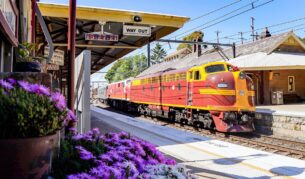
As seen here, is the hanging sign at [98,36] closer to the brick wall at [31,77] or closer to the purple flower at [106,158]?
the brick wall at [31,77]

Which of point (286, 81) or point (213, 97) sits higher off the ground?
point (286, 81)

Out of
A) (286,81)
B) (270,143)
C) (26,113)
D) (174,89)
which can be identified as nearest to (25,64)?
(26,113)

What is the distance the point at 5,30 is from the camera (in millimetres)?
3543

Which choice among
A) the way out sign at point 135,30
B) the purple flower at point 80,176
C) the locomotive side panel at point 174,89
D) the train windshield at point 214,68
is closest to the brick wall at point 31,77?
the purple flower at point 80,176

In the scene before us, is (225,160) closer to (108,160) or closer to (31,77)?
(108,160)

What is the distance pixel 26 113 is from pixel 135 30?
7125mm

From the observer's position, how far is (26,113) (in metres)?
1.68

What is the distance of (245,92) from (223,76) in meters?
1.23

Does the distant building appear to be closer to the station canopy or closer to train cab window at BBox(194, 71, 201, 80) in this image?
train cab window at BBox(194, 71, 201, 80)

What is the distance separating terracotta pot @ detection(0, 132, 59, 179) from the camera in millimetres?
1710

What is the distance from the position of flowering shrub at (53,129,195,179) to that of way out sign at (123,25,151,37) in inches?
222

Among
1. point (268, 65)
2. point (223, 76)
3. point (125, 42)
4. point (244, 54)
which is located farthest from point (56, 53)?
point (244, 54)

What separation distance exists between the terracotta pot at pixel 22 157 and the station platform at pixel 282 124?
13.1 meters

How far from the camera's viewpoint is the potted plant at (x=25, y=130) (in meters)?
1.67
